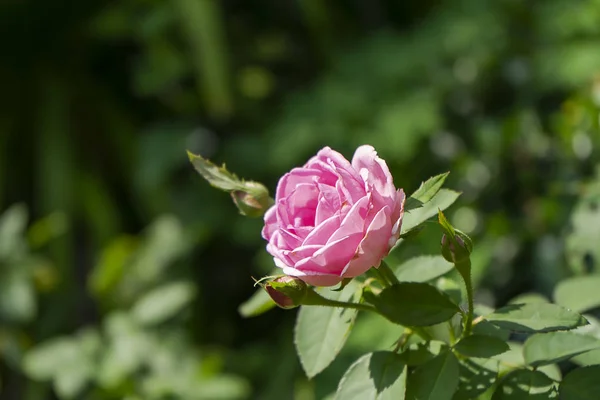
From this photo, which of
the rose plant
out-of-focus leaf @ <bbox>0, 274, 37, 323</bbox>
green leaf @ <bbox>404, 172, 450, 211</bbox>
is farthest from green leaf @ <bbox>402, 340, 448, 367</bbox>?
out-of-focus leaf @ <bbox>0, 274, 37, 323</bbox>

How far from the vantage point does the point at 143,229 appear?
2.20 metres

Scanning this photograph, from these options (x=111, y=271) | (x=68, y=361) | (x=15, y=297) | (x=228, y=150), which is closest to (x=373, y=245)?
(x=68, y=361)

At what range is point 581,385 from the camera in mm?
491

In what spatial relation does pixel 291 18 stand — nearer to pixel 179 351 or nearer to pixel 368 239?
pixel 179 351

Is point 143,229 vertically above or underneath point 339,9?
underneath

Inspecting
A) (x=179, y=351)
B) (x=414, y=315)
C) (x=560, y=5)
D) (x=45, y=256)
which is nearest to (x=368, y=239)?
(x=414, y=315)

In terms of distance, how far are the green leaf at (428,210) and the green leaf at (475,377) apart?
0.11m

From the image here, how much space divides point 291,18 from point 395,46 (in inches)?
23.0

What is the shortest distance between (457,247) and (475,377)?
11 cm

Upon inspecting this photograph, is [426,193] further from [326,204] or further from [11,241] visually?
[11,241]

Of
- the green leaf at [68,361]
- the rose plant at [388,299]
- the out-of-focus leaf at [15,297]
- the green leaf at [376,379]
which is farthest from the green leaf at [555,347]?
the out-of-focus leaf at [15,297]

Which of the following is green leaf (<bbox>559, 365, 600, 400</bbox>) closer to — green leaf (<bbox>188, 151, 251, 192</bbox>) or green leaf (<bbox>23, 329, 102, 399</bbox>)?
green leaf (<bbox>188, 151, 251, 192</bbox>)

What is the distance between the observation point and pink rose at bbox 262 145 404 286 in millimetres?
451

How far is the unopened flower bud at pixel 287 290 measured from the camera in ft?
1.49
